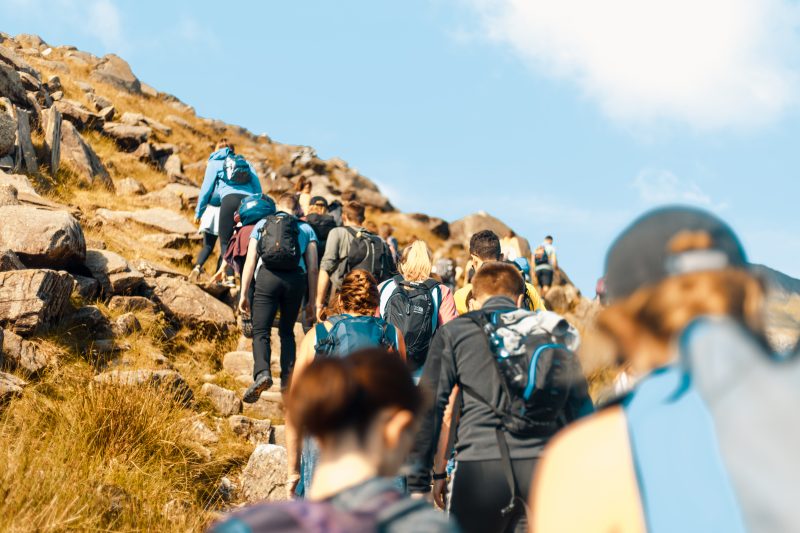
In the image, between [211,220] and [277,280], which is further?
[211,220]

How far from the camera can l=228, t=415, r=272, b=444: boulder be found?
722 centimetres

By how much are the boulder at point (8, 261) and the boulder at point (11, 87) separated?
7562 millimetres

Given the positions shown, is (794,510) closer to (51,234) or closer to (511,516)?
(511,516)

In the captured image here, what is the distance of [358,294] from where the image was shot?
469 cm

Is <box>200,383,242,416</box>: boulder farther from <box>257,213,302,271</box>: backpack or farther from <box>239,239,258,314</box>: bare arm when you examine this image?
<box>257,213,302,271</box>: backpack

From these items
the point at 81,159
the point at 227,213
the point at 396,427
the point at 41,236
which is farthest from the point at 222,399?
the point at 81,159

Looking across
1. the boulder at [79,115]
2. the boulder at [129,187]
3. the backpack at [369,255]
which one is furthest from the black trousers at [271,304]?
the boulder at [79,115]

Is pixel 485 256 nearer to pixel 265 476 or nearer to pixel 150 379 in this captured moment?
pixel 265 476

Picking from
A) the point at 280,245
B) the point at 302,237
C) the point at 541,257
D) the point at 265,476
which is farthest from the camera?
the point at 541,257

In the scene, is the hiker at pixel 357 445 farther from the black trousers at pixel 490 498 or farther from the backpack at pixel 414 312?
the backpack at pixel 414 312

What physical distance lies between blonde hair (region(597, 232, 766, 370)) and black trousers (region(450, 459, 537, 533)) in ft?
6.68

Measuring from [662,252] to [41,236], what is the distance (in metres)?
8.50

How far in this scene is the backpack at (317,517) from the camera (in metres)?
1.67

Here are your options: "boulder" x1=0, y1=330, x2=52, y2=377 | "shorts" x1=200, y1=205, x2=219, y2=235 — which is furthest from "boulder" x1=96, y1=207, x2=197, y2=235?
"boulder" x1=0, y1=330, x2=52, y2=377
